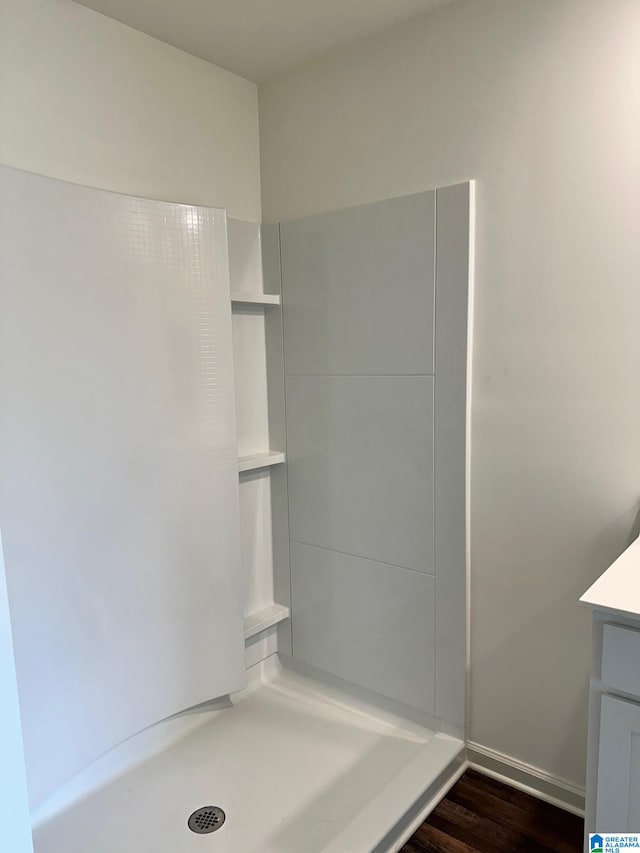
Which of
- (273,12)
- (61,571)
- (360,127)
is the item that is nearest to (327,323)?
(360,127)

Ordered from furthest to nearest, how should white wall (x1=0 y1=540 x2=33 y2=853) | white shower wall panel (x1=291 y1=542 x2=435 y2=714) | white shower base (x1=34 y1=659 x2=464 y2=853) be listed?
white shower wall panel (x1=291 y1=542 x2=435 y2=714) → white shower base (x1=34 y1=659 x2=464 y2=853) → white wall (x1=0 y1=540 x2=33 y2=853)

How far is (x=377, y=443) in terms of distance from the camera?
2006 mm

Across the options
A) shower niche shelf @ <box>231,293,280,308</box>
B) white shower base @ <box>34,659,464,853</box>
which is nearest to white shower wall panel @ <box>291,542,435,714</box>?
white shower base @ <box>34,659,464,853</box>

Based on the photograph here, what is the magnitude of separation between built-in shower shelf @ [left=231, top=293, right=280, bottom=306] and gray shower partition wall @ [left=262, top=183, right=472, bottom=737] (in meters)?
0.05

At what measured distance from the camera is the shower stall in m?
1.59

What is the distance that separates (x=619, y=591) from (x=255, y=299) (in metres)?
1.46

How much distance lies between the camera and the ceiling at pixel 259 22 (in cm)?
167

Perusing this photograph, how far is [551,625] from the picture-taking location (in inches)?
67.4

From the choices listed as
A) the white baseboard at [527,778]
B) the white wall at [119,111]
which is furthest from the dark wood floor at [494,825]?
the white wall at [119,111]

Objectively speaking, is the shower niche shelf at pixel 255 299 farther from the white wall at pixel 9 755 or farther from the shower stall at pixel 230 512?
the white wall at pixel 9 755

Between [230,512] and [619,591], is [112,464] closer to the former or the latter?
[230,512]

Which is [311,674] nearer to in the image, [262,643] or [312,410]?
[262,643]

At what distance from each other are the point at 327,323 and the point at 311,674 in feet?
4.40

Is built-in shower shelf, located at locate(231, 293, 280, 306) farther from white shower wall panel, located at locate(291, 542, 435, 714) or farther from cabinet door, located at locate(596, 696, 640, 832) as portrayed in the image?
cabinet door, located at locate(596, 696, 640, 832)
